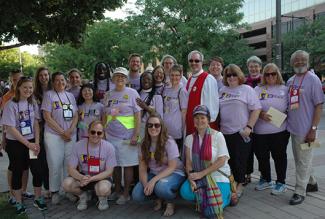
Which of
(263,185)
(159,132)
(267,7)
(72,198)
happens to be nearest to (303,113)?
(263,185)

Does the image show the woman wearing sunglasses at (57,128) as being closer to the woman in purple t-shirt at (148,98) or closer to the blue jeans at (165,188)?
the woman in purple t-shirt at (148,98)

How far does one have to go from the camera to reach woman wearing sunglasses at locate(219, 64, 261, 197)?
A: 5.19 metres

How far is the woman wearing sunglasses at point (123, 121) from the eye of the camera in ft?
17.5

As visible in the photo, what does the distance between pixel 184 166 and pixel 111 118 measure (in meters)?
1.25

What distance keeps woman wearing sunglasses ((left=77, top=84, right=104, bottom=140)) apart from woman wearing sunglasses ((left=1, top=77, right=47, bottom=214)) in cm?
66

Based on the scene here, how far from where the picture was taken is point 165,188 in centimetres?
468

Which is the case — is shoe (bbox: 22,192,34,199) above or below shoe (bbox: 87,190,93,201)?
below

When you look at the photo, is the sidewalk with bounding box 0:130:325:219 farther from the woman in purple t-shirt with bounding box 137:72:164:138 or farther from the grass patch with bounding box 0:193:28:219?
the woman in purple t-shirt with bounding box 137:72:164:138

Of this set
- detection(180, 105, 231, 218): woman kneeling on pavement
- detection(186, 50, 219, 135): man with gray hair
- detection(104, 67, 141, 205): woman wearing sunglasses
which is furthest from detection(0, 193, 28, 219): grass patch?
detection(186, 50, 219, 135): man with gray hair

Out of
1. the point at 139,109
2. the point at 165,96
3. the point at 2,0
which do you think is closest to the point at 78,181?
the point at 139,109

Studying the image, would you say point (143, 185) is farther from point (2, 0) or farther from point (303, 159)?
point (2, 0)

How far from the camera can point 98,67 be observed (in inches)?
226

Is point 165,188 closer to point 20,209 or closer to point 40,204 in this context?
point 40,204

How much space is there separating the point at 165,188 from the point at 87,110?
70.3 inches
